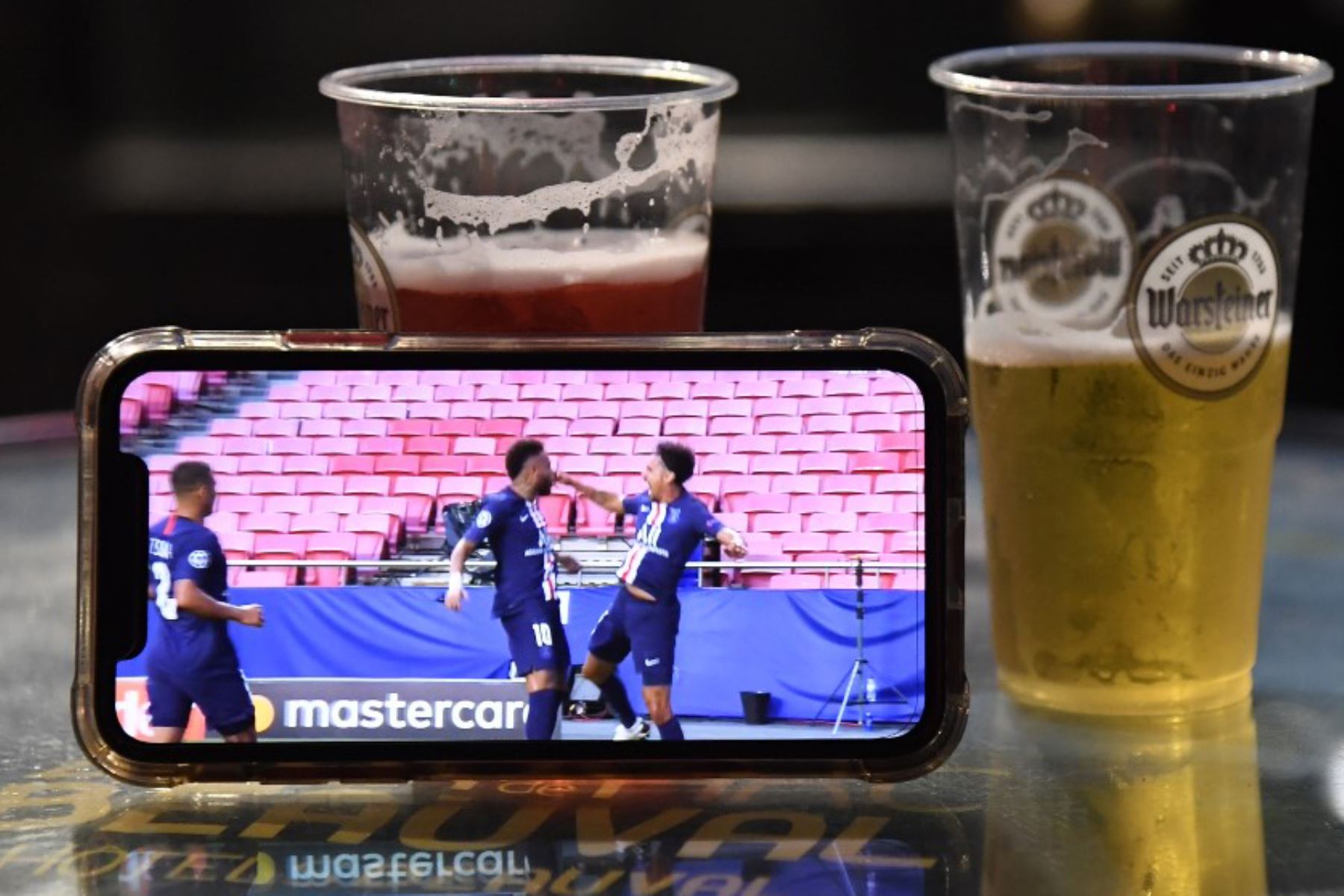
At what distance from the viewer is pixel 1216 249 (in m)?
0.71

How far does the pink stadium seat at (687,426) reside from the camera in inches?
24.6

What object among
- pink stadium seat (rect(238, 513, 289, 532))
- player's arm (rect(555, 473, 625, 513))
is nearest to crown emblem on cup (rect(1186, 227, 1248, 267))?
player's arm (rect(555, 473, 625, 513))

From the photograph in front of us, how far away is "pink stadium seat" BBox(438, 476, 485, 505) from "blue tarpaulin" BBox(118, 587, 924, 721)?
0.10 feet

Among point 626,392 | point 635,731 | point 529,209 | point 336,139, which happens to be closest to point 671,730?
point 635,731

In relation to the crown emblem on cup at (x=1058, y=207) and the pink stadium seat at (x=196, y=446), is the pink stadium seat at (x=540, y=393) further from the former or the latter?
the crown emblem on cup at (x=1058, y=207)

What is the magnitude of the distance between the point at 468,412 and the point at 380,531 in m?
0.05

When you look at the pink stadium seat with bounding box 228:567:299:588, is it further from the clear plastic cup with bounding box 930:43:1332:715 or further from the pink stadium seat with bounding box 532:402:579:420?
the clear plastic cup with bounding box 930:43:1332:715

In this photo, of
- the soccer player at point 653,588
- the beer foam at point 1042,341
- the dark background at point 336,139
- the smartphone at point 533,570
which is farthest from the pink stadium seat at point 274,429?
the dark background at point 336,139

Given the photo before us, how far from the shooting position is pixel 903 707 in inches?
24.5

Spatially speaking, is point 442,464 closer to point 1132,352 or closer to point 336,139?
point 1132,352

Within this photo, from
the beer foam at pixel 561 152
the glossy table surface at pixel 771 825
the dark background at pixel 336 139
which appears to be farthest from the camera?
the dark background at pixel 336 139

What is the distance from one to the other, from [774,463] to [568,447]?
7 centimetres

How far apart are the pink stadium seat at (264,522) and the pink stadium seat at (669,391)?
5.0 inches

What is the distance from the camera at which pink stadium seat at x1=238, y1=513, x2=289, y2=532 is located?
0.63 meters
